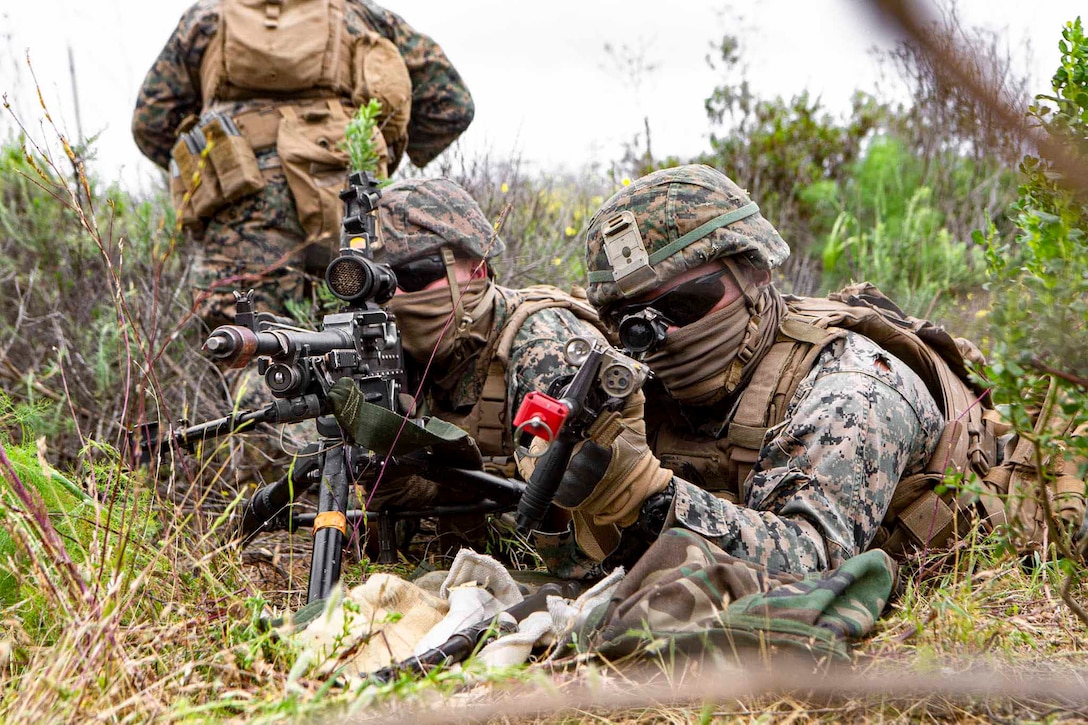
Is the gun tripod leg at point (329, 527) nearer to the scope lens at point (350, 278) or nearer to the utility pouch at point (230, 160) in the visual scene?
the scope lens at point (350, 278)

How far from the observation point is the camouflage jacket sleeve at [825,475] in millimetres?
2578

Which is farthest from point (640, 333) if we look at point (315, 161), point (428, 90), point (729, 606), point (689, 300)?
point (428, 90)

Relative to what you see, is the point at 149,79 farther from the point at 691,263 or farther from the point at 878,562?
the point at 878,562

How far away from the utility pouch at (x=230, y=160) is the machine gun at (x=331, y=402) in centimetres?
Result: 188

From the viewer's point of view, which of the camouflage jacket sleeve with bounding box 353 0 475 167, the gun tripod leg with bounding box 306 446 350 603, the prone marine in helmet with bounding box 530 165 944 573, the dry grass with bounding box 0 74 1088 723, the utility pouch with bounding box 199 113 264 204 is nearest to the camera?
the dry grass with bounding box 0 74 1088 723

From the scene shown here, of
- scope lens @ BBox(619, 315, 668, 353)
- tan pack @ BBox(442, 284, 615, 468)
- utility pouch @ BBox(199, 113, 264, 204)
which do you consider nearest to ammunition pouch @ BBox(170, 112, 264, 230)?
utility pouch @ BBox(199, 113, 264, 204)

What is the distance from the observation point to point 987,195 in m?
8.09

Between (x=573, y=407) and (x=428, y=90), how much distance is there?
3.85 metres

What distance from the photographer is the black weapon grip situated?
8.14 ft

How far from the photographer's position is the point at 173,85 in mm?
5520

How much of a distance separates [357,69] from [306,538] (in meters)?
2.60

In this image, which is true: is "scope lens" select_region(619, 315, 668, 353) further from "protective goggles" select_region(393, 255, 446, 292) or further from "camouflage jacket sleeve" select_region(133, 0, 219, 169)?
"camouflage jacket sleeve" select_region(133, 0, 219, 169)

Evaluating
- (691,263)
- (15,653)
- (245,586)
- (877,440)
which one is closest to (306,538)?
(245,586)

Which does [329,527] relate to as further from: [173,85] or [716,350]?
[173,85]
